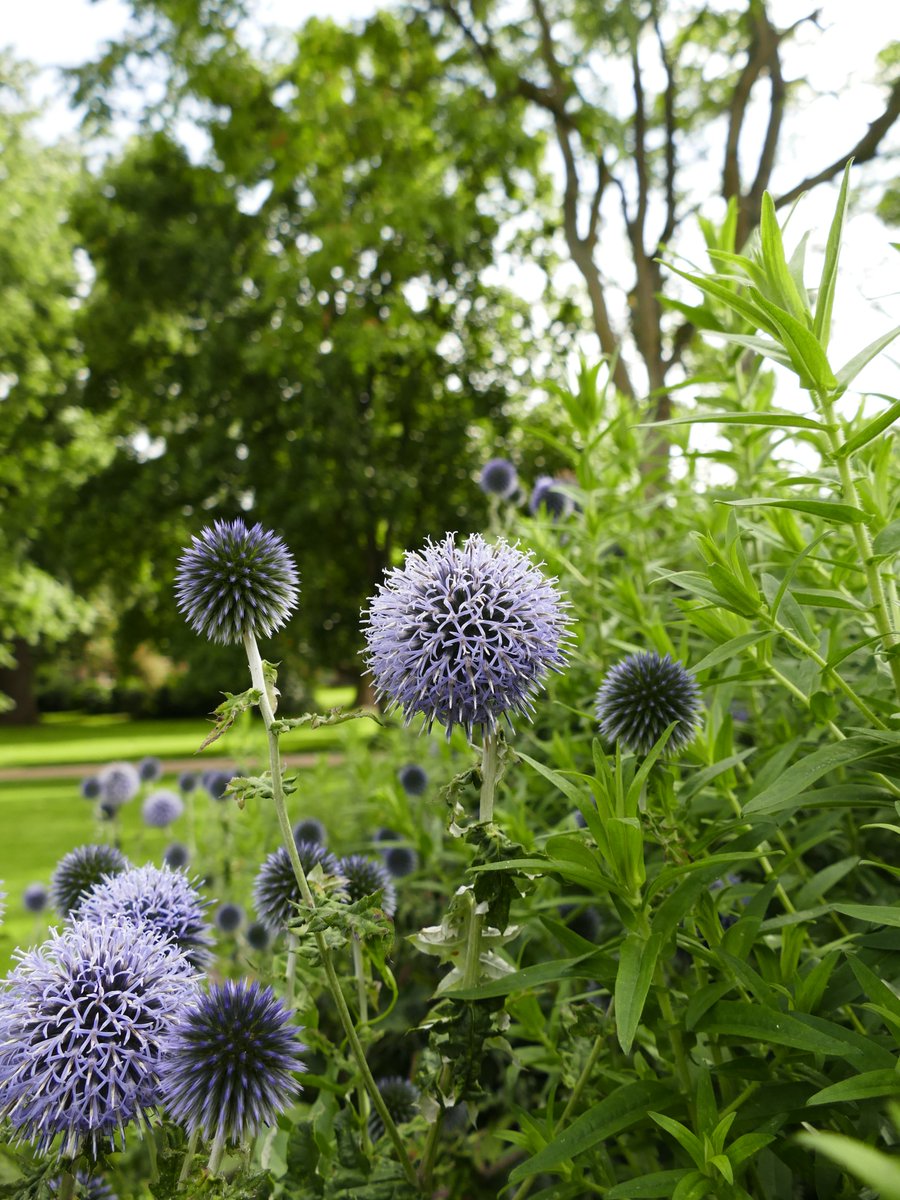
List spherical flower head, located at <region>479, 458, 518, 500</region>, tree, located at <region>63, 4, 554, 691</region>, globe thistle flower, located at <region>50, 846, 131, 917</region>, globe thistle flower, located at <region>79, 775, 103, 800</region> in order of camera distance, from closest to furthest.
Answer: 1. globe thistle flower, located at <region>50, 846, 131, 917</region>
2. spherical flower head, located at <region>479, 458, 518, 500</region>
3. globe thistle flower, located at <region>79, 775, 103, 800</region>
4. tree, located at <region>63, 4, 554, 691</region>

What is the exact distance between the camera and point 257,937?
3609 millimetres

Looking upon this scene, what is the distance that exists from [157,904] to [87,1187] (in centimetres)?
47

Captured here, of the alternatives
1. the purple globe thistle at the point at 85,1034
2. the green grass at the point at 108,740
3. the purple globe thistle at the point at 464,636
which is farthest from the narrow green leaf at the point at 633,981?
the green grass at the point at 108,740

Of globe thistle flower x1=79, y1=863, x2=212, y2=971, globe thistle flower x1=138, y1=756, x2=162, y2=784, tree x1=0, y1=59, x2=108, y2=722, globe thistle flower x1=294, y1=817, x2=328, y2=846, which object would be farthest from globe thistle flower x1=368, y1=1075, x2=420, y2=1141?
tree x1=0, y1=59, x2=108, y2=722

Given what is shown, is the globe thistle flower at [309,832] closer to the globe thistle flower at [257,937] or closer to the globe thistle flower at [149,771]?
the globe thistle flower at [257,937]

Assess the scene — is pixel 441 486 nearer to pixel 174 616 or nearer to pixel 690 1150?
pixel 174 616

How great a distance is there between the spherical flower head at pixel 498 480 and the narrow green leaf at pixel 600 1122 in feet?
12.8

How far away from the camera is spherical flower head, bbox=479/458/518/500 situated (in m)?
5.14

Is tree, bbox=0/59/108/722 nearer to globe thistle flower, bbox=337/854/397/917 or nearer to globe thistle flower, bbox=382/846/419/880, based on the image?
globe thistle flower, bbox=382/846/419/880

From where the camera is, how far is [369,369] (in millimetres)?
19938

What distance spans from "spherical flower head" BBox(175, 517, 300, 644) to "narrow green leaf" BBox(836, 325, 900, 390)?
1118mm

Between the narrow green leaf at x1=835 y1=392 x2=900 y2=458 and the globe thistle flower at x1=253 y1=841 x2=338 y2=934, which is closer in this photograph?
the narrow green leaf at x1=835 y1=392 x2=900 y2=458

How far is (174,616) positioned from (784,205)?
55.7 feet

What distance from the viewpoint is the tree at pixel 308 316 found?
44.9 ft
